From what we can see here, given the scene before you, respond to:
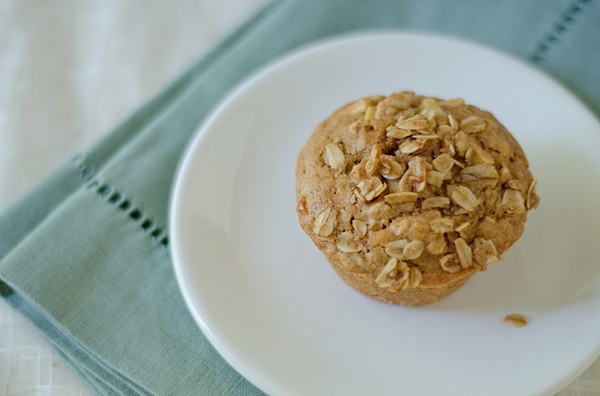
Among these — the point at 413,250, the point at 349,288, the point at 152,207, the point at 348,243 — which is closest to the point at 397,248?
the point at 413,250

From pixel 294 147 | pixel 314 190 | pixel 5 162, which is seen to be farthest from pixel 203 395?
pixel 5 162

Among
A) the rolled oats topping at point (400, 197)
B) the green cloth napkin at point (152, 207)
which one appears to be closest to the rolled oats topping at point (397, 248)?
the rolled oats topping at point (400, 197)

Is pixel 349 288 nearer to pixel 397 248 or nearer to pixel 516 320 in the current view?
pixel 397 248

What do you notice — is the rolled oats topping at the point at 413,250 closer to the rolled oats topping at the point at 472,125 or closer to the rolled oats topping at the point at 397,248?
the rolled oats topping at the point at 397,248

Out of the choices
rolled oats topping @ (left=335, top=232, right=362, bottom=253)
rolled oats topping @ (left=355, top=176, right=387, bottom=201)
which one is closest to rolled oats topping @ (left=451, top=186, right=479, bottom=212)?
rolled oats topping @ (left=355, top=176, right=387, bottom=201)

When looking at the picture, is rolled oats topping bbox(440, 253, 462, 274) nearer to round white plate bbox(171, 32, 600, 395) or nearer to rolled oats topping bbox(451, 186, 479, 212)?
rolled oats topping bbox(451, 186, 479, 212)
